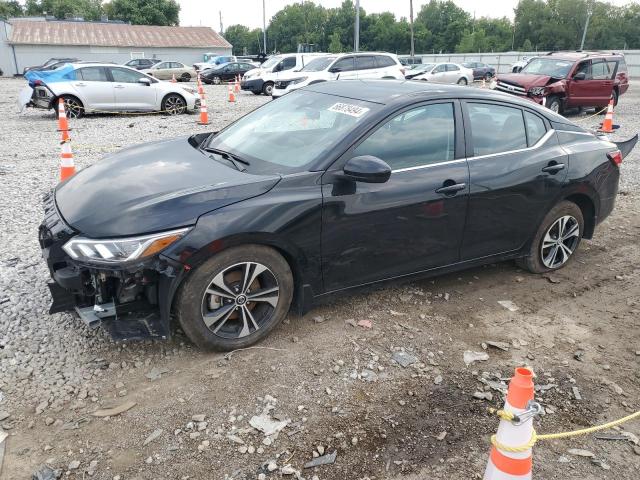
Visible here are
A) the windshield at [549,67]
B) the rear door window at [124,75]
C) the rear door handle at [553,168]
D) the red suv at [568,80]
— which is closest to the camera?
the rear door handle at [553,168]

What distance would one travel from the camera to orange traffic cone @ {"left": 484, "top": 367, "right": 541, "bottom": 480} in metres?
1.96

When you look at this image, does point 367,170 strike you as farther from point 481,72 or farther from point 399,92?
point 481,72

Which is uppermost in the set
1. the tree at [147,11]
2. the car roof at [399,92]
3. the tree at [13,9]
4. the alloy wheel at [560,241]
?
the tree at [13,9]

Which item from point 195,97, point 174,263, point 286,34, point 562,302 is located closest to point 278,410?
point 174,263

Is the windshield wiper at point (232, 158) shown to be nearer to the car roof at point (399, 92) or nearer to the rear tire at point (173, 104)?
the car roof at point (399, 92)

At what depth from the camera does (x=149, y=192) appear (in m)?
3.37

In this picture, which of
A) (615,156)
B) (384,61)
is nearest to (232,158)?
(615,156)

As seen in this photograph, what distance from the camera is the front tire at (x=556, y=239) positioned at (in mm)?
4784

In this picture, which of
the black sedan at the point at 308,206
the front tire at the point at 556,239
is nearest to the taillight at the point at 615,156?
the black sedan at the point at 308,206

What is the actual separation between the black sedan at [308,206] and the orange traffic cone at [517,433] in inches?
69.2

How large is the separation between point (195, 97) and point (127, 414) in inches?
570

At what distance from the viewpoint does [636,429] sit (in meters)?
3.02

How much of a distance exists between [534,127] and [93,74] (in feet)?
43.5

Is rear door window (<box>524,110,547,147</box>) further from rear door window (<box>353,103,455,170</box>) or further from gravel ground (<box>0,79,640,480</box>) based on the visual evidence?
gravel ground (<box>0,79,640,480</box>)
